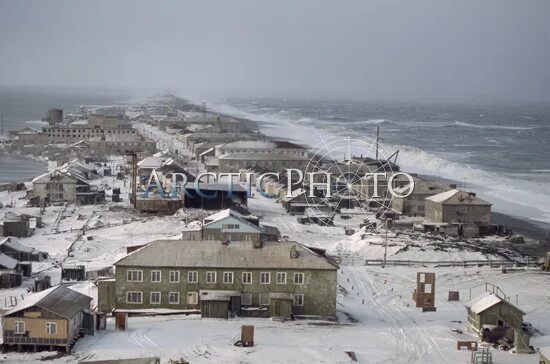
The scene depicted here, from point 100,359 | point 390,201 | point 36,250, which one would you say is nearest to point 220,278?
point 100,359

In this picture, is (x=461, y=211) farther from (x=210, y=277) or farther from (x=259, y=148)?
(x=259, y=148)

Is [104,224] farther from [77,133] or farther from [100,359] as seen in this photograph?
[77,133]

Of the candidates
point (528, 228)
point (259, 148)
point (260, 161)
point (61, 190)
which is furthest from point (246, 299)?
point (259, 148)

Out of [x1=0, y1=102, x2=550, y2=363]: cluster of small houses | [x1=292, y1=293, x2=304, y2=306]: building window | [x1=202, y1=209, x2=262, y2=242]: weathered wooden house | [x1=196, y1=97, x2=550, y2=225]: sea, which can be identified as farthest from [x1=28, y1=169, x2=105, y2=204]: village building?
[x1=292, y1=293, x2=304, y2=306]: building window

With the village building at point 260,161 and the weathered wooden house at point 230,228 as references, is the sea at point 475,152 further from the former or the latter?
the weathered wooden house at point 230,228

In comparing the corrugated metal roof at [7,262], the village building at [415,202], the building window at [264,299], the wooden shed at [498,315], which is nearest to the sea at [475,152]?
the village building at [415,202]

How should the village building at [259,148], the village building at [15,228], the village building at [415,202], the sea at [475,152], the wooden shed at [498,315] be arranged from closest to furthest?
the wooden shed at [498,315], the village building at [15,228], the village building at [415,202], the sea at [475,152], the village building at [259,148]
